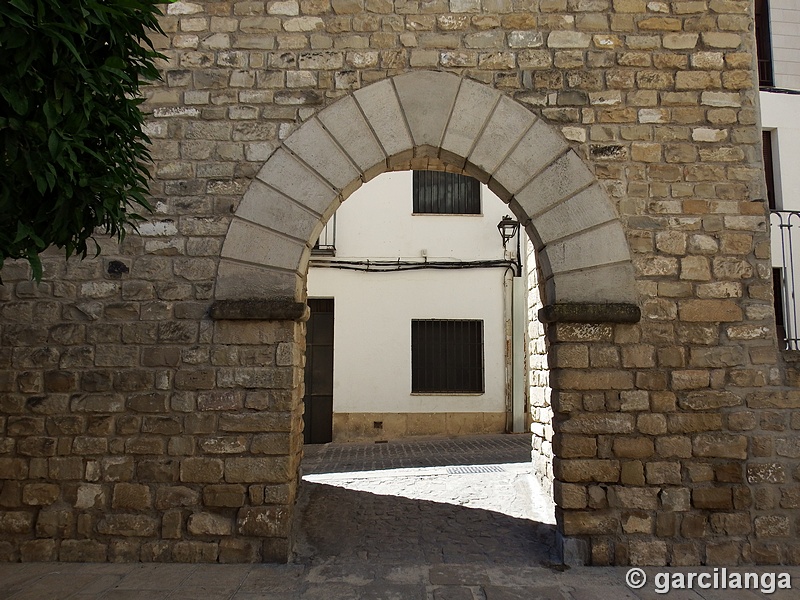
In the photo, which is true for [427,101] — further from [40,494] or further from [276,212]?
[40,494]

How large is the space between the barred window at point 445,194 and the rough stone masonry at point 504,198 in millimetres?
5252

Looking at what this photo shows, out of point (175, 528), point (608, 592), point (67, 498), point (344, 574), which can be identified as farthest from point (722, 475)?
point (67, 498)

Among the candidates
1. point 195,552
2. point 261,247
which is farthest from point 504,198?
point 195,552

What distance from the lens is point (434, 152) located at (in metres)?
3.74

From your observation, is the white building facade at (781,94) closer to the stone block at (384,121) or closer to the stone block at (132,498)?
the stone block at (384,121)

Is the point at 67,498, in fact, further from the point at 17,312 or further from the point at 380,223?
the point at 380,223

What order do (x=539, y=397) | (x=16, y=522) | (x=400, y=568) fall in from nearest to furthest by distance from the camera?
(x=400, y=568)
(x=16, y=522)
(x=539, y=397)

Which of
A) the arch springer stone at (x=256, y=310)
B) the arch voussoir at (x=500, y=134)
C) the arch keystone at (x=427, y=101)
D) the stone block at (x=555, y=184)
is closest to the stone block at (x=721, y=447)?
the stone block at (x=555, y=184)

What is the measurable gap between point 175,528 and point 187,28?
3.29 m

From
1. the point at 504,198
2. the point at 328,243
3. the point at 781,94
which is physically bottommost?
the point at 504,198

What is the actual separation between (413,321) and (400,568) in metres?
5.61

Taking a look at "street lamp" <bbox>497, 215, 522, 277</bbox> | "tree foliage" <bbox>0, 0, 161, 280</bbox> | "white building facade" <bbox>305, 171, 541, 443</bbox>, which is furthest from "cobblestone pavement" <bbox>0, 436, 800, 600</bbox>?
"street lamp" <bbox>497, 215, 522, 277</bbox>

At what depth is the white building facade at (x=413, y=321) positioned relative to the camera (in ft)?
28.1

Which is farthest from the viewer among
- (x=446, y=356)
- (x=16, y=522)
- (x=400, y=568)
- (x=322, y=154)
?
(x=446, y=356)
